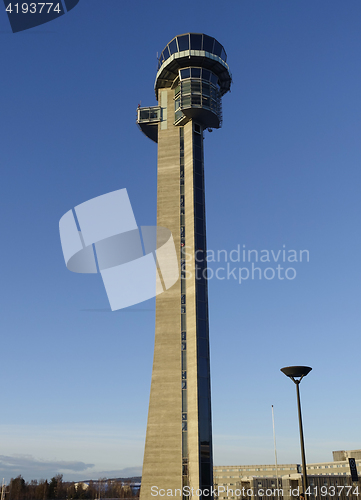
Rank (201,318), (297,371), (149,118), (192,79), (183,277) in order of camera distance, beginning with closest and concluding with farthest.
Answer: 1. (297,371)
2. (201,318)
3. (183,277)
4. (192,79)
5. (149,118)

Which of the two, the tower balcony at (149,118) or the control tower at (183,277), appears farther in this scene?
the tower balcony at (149,118)

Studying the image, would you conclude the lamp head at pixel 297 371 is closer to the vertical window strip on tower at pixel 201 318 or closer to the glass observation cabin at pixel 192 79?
the vertical window strip on tower at pixel 201 318

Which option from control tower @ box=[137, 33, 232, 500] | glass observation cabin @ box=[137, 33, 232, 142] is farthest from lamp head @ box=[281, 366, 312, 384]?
glass observation cabin @ box=[137, 33, 232, 142]

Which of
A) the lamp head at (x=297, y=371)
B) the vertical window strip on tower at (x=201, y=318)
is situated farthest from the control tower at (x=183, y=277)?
the lamp head at (x=297, y=371)

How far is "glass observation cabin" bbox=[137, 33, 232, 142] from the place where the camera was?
6962cm

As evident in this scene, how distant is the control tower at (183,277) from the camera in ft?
176

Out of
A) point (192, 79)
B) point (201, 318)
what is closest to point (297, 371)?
point (201, 318)

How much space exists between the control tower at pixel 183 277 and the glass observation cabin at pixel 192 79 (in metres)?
0.16

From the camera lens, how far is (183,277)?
62.3m

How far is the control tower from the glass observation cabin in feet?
0.51

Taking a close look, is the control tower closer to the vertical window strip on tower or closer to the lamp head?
the vertical window strip on tower

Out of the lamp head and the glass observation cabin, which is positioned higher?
the glass observation cabin

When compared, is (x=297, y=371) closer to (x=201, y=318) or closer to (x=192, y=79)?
(x=201, y=318)

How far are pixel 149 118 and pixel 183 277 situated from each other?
28.1 meters
